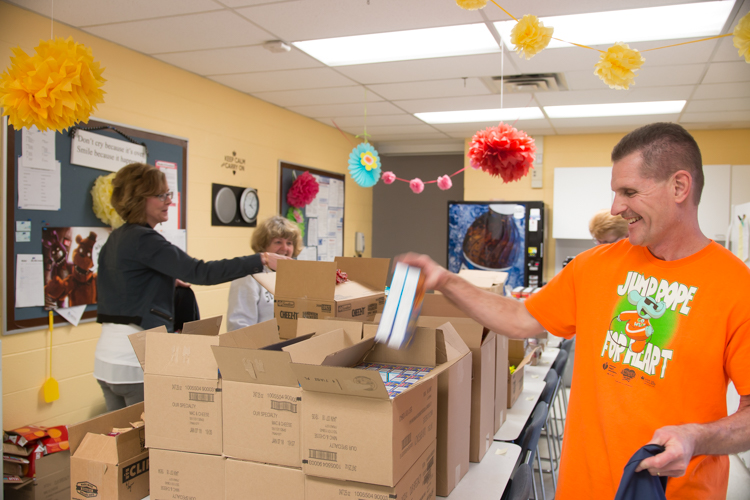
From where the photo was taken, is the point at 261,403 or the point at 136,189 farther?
the point at 136,189

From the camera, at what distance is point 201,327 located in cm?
168

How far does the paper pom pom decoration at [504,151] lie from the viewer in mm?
2965

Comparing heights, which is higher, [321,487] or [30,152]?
[30,152]

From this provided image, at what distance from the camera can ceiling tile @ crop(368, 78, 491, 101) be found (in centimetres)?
401

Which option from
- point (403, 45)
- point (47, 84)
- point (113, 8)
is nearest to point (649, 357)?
point (47, 84)

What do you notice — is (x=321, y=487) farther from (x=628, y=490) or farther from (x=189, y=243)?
(x=189, y=243)

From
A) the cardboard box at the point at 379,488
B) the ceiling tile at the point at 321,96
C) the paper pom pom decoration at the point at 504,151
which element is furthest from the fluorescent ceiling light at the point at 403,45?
the cardboard box at the point at 379,488

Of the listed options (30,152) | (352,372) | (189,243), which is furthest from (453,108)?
(352,372)

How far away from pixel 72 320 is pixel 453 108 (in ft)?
11.5

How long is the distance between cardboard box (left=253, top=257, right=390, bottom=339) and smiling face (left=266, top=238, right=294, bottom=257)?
2.56ft

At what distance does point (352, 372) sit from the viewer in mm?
1108

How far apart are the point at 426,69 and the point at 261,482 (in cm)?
308

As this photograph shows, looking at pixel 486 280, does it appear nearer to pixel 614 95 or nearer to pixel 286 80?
pixel 286 80

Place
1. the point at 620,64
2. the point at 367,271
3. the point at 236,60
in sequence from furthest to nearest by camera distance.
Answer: the point at 236,60
the point at 367,271
the point at 620,64
